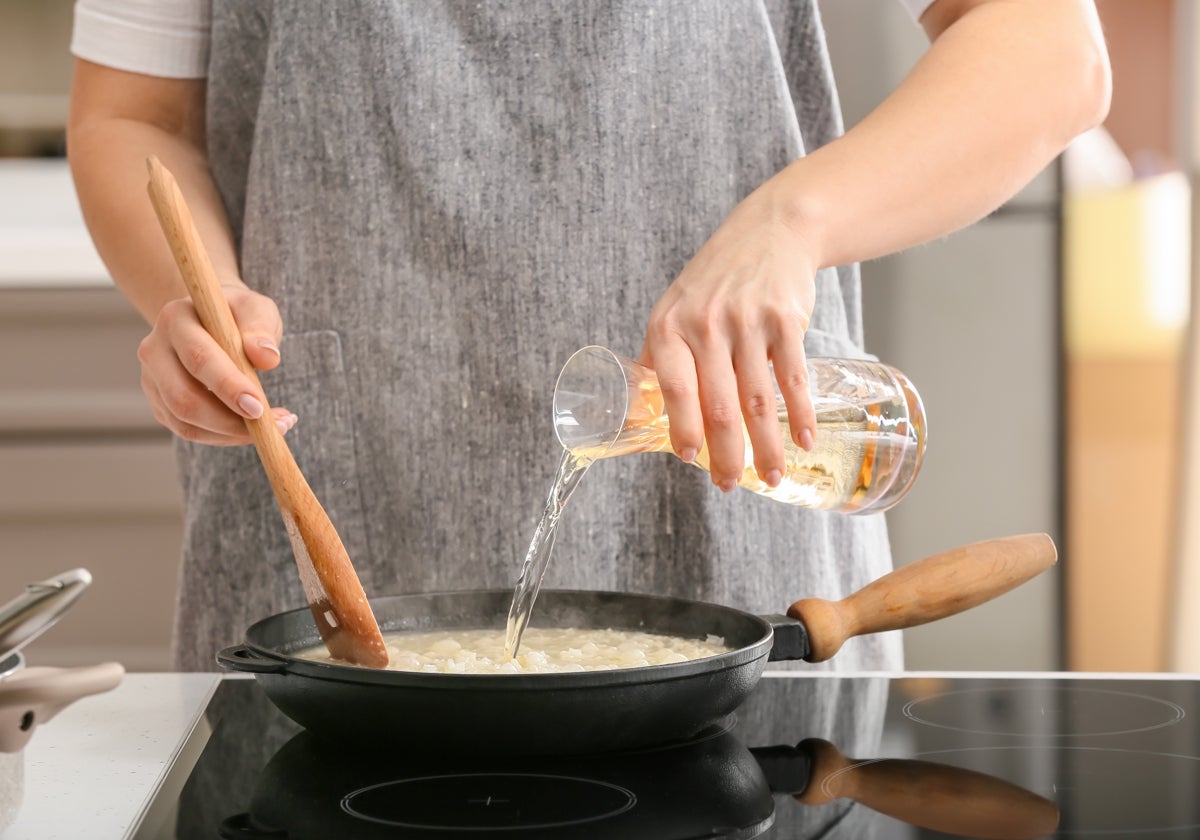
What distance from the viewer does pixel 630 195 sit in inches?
41.1

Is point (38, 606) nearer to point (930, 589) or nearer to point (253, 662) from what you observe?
point (253, 662)

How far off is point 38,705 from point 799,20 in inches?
32.9

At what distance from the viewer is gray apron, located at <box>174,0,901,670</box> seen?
104cm

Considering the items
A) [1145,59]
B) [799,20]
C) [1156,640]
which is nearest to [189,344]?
[799,20]

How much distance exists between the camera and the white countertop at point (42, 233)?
1.95 metres

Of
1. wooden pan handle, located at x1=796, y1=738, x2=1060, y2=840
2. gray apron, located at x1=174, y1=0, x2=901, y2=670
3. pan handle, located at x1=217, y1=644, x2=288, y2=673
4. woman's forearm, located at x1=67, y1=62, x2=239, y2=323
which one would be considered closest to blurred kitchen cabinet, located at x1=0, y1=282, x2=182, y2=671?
woman's forearm, located at x1=67, y1=62, x2=239, y2=323

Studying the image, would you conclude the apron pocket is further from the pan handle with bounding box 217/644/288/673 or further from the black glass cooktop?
the pan handle with bounding box 217/644/288/673

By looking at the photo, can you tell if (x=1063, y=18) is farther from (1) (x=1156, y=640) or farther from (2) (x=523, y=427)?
(1) (x=1156, y=640)

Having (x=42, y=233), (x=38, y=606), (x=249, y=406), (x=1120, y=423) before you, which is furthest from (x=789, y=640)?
(x=42, y=233)

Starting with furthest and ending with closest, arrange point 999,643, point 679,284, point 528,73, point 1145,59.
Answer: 1. point 1145,59
2. point 999,643
3. point 528,73
4. point 679,284

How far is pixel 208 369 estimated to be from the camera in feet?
2.58

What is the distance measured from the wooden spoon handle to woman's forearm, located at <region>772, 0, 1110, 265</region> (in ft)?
0.67

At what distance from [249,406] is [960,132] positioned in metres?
0.50

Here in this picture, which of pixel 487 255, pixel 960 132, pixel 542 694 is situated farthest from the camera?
pixel 487 255
